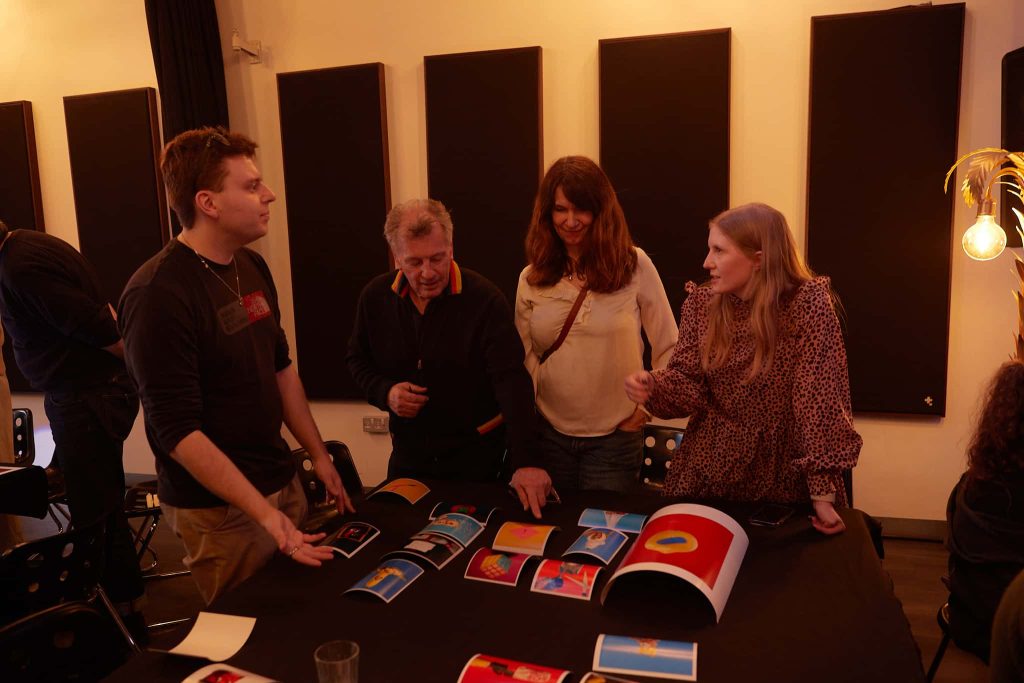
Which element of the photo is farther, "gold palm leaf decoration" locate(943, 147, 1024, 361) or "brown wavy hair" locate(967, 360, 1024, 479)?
"gold palm leaf decoration" locate(943, 147, 1024, 361)

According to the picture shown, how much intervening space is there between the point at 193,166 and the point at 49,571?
3.74 feet

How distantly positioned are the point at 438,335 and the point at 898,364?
2442mm

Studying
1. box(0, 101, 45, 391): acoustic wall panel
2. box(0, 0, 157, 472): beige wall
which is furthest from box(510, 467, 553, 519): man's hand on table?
box(0, 101, 45, 391): acoustic wall panel

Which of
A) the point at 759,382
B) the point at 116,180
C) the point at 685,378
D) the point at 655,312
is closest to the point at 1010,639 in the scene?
the point at 759,382

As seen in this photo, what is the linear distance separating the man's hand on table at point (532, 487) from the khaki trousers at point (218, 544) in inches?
24.4

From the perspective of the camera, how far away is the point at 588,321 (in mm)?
2234

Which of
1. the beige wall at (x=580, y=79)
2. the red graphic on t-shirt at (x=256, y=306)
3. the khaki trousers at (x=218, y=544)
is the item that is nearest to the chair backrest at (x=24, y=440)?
the beige wall at (x=580, y=79)

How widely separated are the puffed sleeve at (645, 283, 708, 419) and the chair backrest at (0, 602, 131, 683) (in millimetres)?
1339

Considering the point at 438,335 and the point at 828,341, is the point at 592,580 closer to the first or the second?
the point at 828,341

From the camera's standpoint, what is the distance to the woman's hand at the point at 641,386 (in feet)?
6.25

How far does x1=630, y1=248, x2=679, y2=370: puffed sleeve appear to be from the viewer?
229 centimetres

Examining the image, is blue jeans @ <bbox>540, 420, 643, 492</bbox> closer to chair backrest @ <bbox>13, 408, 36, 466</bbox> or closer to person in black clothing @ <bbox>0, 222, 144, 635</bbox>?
person in black clothing @ <bbox>0, 222, 144, 635</bbox>

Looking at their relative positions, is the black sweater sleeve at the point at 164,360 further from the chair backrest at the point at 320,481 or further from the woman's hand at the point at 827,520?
the woman's hand at the point at 827,520

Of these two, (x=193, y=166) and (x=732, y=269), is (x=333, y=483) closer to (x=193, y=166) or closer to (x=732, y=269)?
(x=193, y=166)
